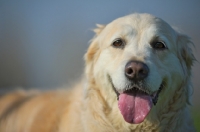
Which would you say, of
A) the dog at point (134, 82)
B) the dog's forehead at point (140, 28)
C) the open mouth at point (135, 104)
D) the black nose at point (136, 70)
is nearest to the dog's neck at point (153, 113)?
the dog at point (134, 82)

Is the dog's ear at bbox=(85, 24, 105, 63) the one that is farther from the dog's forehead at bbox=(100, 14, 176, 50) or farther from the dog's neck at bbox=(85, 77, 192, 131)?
the dog's neck at bbox=(85, 77, 192, 131)

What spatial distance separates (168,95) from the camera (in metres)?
5.03

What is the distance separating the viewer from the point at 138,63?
14.8 ft

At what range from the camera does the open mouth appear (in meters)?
4.73

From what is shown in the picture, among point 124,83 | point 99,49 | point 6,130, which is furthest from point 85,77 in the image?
point 6,130

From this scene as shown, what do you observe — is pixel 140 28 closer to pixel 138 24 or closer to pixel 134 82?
pixel 138 24

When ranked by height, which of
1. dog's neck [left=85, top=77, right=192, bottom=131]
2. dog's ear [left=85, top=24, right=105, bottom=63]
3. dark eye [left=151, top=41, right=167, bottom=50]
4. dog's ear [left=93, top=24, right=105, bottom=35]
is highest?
dog's ear [left=93, top=24, right=105, bottom=35]

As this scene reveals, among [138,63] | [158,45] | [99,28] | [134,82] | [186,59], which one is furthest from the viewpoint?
[99,28]

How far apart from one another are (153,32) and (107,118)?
1117mm

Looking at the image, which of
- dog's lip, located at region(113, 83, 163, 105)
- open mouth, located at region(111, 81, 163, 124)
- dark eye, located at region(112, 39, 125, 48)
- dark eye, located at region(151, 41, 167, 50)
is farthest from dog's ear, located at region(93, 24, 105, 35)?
open mouth, located at region(111, 81, 163, 124)

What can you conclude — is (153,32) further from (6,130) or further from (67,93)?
(6,130)

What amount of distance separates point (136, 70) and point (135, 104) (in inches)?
16.4

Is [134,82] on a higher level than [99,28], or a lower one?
lower

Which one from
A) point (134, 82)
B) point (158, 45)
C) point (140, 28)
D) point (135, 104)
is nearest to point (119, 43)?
point (140, 28)
